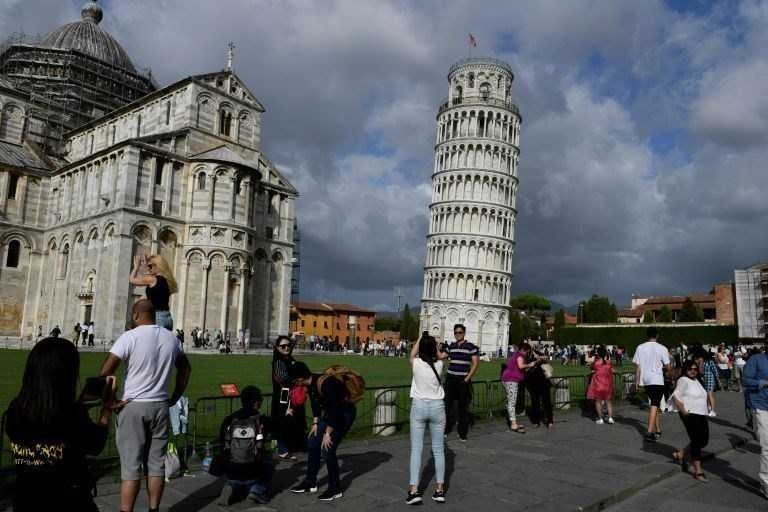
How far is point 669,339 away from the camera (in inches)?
2429

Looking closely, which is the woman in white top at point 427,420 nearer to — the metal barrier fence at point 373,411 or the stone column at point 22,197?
the metal barrier fence at point 373,411

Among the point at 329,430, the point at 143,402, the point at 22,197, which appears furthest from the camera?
the point at 22,197

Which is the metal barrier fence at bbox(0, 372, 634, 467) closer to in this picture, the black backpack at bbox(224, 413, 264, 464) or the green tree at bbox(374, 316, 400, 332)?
the black backpack at bbox(224, 413, 264, 464)

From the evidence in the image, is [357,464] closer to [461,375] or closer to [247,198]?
[461,375]

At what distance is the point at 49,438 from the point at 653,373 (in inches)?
431

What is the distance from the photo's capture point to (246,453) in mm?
6168

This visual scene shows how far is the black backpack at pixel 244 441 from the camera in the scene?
6.16m

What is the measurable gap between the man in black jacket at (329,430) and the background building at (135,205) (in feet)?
104

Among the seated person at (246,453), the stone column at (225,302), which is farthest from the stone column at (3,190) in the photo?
the seated person at (246,453)

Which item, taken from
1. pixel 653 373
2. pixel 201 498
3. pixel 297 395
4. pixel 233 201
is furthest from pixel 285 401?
pixel 233 201

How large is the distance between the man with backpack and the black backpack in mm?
781

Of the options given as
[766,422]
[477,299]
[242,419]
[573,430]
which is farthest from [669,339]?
[242,419]

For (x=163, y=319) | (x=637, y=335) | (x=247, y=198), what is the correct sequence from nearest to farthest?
(x=163, y=319)
(x=247, y=198)
(x=637, y=335)

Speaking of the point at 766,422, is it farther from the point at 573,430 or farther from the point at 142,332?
the point at 142,332
